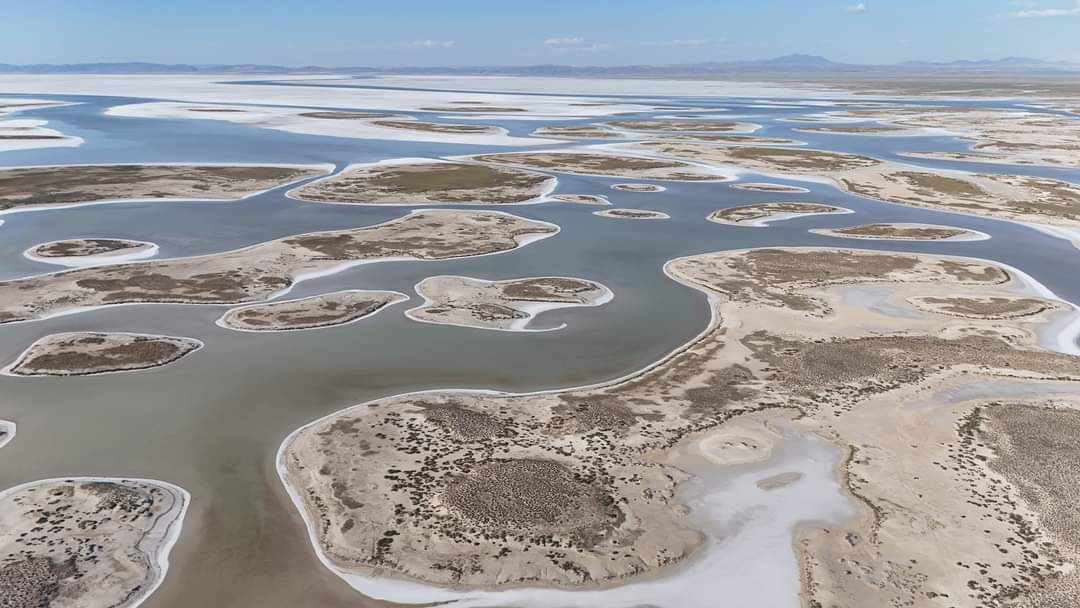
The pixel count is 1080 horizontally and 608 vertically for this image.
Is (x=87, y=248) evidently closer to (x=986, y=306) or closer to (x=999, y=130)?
(x=986, y=306)

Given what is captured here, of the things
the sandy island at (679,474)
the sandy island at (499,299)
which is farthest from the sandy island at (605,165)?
the sandy island at (679,474)

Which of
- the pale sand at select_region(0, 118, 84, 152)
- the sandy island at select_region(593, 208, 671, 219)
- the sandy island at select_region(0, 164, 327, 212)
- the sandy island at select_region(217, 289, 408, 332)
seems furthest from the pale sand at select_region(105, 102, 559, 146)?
the sandy island at select_region(217, 289, 408, 332)

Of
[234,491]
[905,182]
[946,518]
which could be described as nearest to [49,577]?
[234,491]

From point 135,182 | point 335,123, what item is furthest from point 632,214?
point 335,123

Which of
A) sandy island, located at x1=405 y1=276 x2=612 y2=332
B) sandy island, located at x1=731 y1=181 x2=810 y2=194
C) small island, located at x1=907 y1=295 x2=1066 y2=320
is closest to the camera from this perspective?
sandy island, located at x1=405 y1=276 x2=612 y2=332

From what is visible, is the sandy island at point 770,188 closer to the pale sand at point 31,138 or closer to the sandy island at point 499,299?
the sandy island at point 499,299

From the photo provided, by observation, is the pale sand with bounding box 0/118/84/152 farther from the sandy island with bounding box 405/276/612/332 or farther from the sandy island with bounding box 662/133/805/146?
the sandy island with bounding box 662/133/805/146
